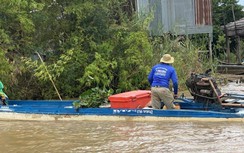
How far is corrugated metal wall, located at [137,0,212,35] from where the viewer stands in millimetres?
22438

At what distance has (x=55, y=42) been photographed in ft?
60.7

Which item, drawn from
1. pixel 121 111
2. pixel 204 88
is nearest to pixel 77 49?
pixel 121 111

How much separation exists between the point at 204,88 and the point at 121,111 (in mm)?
2182

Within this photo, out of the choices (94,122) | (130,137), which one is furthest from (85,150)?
(94,122)

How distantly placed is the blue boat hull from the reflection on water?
0.21 m

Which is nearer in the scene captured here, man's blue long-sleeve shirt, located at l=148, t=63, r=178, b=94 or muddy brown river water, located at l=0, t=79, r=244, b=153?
muddy brown river water, located at l=0, t=79, r=244, b=153

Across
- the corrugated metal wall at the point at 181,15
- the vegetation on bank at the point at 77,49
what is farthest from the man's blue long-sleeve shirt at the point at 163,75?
the corrugated metal wall at the point at 181,15

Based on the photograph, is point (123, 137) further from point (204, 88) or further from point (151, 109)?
point (204, 88)

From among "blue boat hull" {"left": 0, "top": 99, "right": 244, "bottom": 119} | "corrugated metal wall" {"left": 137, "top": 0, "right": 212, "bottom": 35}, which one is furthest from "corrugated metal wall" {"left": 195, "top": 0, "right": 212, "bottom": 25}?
"blue boat hull" {"left": 0, "top": 99, "right": 244, "bottom": 119}

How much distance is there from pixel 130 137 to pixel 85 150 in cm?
136

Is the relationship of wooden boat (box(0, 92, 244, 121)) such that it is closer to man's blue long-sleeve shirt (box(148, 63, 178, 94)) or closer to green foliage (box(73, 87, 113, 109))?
green foliage (box(73, 87, 113, 109))

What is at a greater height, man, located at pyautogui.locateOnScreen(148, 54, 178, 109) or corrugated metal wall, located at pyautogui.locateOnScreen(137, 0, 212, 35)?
corrugated metal wall, located at pyautogui.locateOnScreen(137, 0, 212, 35)

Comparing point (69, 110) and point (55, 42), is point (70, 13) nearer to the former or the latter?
point (55, 42)

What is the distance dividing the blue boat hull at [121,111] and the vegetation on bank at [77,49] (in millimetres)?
3581
